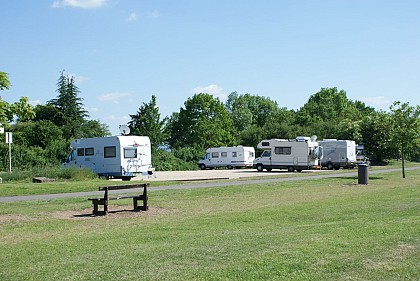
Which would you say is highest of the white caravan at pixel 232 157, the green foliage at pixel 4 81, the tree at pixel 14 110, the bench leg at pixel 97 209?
the green foliage at pixel 4 81

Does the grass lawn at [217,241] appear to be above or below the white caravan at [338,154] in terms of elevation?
below

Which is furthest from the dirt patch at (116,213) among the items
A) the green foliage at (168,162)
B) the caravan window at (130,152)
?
the green foliage at (168,162)

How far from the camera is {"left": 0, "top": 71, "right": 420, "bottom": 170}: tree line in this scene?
36.3 meters

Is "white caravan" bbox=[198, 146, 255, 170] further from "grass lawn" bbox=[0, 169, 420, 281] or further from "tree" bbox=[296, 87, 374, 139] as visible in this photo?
"grass lawn" bbox=[0, 169, 420, 281]

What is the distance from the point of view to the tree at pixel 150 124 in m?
59.7

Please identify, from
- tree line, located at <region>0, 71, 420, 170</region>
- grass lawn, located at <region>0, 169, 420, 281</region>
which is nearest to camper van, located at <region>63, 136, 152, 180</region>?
tree line, located at <region>0, 71, 420, 170</region>

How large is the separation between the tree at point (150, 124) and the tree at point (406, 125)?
3105 cm

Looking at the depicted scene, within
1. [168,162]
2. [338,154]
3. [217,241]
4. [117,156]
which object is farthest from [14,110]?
[168,162]

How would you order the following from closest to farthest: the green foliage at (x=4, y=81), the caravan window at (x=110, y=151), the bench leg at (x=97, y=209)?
the green foliage at (x=4, y=81), the bench leg at (x=97, y=209), the caravan window at (x=110, y=151)

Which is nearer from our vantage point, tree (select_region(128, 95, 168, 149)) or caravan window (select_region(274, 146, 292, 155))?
caravan window (select_region(274, 146, 292, 155))

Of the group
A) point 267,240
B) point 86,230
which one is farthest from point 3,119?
point 267,240

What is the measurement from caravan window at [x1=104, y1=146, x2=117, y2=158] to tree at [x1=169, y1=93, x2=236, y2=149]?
43621 mm

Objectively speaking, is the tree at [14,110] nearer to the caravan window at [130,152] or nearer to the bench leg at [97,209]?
the bench leg at [97,209]

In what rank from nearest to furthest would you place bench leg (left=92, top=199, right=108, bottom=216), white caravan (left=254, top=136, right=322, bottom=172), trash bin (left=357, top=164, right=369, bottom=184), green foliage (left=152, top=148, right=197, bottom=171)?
bench leg (left=92, top=199, right=108, bottom=216) < trash bin (left=357, top=164, right=369, bottom=184) < white caravan (left=254, top=136, right=322, bottom=172) < green foliage (left=152, top=148, right=197, bottom=171)
